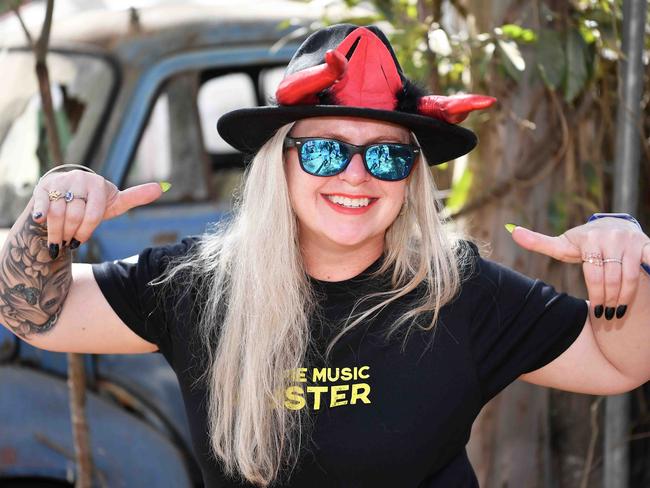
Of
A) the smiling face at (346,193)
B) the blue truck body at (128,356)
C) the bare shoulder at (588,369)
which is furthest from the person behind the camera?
the blue truck body at (128,356)

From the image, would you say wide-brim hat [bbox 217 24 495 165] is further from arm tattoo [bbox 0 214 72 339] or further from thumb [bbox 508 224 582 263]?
arm tattoo [bbox 0 214 72 339]

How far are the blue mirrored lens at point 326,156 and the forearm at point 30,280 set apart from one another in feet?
1.88

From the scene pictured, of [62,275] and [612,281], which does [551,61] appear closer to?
[612,281]

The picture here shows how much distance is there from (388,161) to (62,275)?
0.77 m

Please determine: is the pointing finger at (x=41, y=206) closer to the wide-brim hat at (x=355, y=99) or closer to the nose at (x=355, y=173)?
the wide-brim hat at (x=355, y=99)

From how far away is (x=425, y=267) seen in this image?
225 centimetres

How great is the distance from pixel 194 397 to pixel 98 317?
0.92 ft

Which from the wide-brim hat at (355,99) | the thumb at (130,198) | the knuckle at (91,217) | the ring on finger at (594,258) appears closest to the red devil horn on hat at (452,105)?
the wide-brim hat at (355,99)

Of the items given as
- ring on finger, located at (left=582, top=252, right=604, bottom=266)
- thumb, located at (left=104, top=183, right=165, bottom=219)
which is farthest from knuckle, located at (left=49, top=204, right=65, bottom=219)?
ring on finger, located at (left=582, top=252, right=604, bottom=266)

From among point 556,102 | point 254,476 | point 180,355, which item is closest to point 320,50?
point 180,355

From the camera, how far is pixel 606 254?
73.9 inches

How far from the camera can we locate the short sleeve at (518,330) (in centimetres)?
213

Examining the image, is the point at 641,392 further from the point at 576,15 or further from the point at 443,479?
the point at 443,479

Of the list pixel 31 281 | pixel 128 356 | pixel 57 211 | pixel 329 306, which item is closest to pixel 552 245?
pixel 329 306
